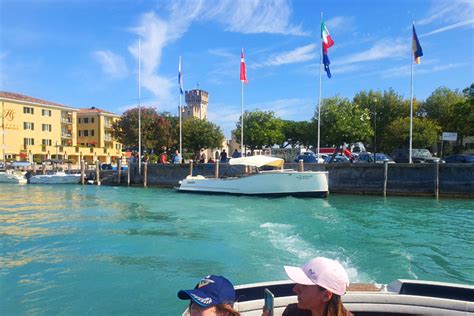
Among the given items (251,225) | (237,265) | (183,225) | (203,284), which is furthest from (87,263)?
(203,284)

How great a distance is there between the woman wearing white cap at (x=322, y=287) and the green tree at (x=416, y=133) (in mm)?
48707

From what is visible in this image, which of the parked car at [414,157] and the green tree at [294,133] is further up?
the green tree at [294,133]

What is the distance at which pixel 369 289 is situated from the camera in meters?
3.96

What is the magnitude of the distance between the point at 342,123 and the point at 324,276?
47.0 m

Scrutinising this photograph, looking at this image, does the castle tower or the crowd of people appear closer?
the crowd of people

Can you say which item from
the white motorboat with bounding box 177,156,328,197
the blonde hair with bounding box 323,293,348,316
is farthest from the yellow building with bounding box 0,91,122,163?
the blonde hair with bounding box 323,293,348,316

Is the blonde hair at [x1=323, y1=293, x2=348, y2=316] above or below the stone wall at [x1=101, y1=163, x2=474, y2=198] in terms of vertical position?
above

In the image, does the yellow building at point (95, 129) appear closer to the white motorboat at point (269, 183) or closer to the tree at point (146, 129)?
the tree at point (146, 129)

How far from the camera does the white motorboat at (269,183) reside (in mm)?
24016

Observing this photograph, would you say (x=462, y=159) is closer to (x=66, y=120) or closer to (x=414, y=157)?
(x=414, y=157)

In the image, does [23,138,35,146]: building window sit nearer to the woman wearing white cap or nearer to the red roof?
the red roof

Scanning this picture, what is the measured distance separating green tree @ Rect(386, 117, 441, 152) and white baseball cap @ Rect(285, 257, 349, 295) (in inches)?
1917

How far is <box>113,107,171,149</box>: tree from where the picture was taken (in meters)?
52.7

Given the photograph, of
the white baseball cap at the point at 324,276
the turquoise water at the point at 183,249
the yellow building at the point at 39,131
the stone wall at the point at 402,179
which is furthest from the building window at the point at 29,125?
the white baseball cap at the point at 324,276
